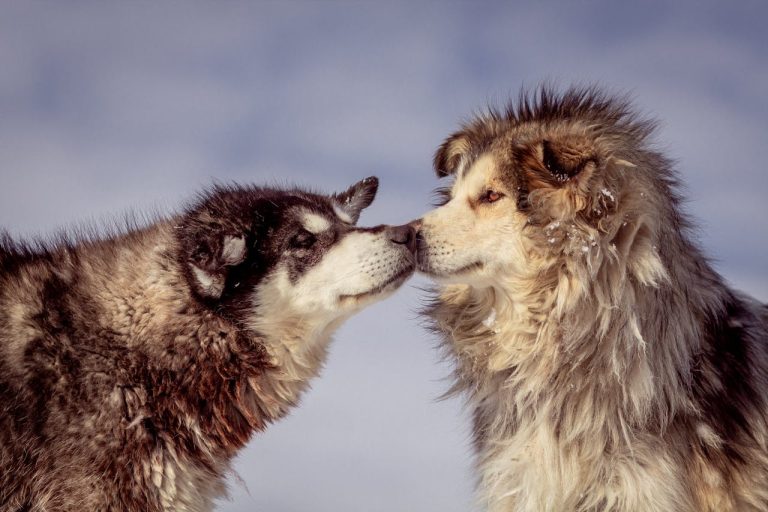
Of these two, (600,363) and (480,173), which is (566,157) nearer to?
(480,173)

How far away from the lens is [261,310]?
5.97m

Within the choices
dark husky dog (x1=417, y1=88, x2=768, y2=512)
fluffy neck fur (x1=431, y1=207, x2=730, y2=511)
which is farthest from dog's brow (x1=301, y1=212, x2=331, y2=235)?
fluffy neck fur (x1=431, y1=207, x2=730, y2=511)

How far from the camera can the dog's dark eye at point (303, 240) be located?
622cm

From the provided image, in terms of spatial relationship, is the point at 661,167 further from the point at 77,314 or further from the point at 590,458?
the point at 77,314

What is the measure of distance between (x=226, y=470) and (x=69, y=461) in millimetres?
1124

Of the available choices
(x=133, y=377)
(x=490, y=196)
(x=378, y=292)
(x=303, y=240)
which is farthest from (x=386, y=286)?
(x=133, y=377)

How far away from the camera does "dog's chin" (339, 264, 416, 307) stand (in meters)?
6.12

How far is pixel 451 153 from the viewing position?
696 cm

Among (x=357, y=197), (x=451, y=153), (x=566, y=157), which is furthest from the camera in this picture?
(x=357, y=197)

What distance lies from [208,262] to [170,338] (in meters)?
0.57

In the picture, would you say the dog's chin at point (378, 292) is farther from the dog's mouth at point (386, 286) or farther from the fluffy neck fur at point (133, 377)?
the fluffy neck fur at point (133, 377)

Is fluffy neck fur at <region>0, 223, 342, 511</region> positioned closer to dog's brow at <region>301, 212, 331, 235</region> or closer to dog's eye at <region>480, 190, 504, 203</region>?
dog's brow at <region>301, 212, 331, 235</region>

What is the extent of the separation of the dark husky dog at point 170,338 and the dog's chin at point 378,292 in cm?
1

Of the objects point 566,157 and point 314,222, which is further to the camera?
point 314,222
